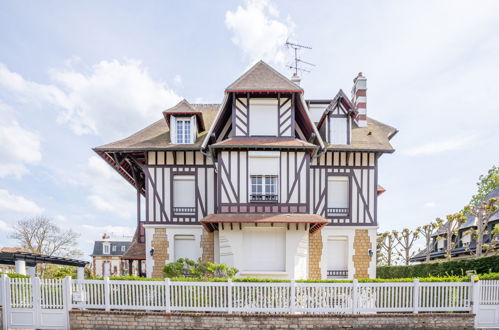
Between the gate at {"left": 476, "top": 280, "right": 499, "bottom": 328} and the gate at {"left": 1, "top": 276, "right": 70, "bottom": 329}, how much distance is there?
40.8 feet

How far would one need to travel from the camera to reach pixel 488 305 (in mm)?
8094

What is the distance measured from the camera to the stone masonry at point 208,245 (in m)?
12.0

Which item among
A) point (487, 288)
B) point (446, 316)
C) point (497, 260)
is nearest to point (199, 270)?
point (446, 316)

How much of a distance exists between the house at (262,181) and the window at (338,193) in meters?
0.05

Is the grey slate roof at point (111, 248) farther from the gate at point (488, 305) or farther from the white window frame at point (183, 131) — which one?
the gate at point (488, 305)

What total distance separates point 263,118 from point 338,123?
3865 millimetres

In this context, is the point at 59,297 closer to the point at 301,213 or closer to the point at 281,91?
the point at 301,213

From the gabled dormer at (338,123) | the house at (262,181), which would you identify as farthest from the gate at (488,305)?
the gabled dormer at (338,123)

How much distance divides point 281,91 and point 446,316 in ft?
30.0

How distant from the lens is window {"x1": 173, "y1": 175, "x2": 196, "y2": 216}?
12374 millimetres

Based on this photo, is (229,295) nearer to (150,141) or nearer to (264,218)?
(264,218)

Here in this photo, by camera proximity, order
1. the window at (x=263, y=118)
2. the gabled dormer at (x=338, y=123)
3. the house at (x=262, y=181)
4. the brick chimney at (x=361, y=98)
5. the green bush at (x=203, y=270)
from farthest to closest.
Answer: the brick chimney at (x=361, y=98) < the gabled dormer at (x=338, y=123) < the window at (x=263, y=118) < the house at (x=262, y=181) < the green bush at (x=203, y=270)

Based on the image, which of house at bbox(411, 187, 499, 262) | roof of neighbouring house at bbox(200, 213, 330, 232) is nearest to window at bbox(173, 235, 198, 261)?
roof of neighbouring house at bbox(200, 213, 330, 232)

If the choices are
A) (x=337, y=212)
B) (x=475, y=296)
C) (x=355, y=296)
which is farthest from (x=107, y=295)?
(x=475, y=296)
